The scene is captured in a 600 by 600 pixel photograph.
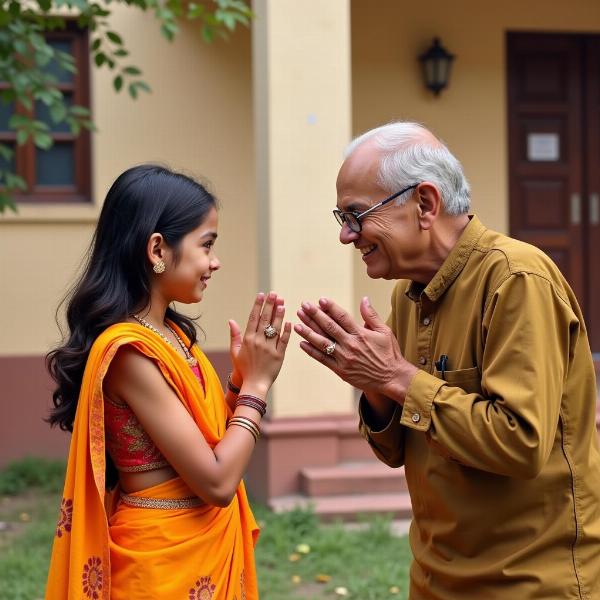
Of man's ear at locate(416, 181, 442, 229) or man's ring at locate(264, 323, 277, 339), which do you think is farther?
man's ring at locate(264, 323, 277, 339)

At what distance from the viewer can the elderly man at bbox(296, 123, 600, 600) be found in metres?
2.05

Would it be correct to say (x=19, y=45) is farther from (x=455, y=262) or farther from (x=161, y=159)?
(x=455, y=262)

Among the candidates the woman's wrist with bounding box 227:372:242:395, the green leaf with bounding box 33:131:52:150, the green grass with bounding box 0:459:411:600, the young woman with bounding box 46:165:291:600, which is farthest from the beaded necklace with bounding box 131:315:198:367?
the green leaf with bounding box 33:131:52:150

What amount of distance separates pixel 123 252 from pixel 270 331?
447mm

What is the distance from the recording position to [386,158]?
2297 mm

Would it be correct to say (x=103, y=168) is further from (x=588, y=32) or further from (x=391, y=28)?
(x=588, y=32)

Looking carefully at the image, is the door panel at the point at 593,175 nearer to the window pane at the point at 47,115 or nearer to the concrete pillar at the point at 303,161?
the concrete pillar at the point at 303,161

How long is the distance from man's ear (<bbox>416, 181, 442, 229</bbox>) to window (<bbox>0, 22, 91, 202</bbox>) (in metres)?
5.91

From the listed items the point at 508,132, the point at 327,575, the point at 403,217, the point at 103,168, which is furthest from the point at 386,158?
the point at 508,132

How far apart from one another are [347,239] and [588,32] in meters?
6.93

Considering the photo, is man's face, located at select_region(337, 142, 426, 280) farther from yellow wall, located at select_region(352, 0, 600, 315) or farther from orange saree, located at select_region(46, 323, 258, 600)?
yellow wall, located at select_region(352, 0, 600, 315)

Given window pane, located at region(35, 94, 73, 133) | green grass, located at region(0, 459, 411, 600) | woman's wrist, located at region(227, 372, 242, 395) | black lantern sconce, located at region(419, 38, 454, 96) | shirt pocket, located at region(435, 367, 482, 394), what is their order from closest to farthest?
shirt pocket, located at region(435, 367, 482, 394) → woman's wrist, located at region(227, 372, 242, 395) → green grass, located at region(0, 459, 411, 600) → window pane, located at region(35, 94, 73, 133) → black lantern sconce, located at region(419, 38, 454, 96)

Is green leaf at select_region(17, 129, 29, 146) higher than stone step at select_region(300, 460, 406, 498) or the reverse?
higher

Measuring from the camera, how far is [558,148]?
858 centimetres
